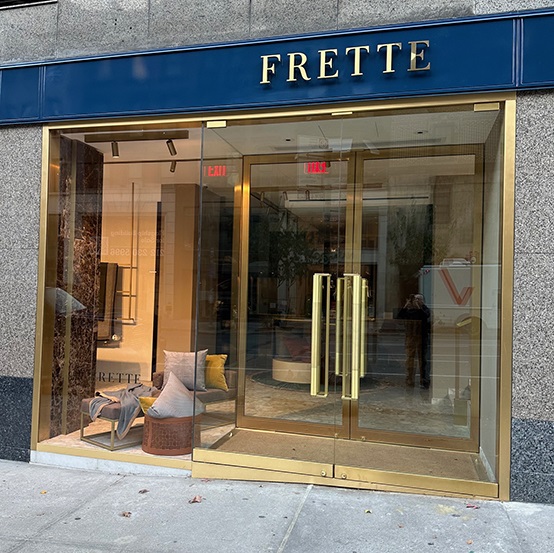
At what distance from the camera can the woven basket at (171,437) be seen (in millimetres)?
4980

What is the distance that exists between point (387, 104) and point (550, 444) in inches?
114

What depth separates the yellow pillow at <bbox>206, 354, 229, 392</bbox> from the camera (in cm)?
547

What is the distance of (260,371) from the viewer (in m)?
5.70

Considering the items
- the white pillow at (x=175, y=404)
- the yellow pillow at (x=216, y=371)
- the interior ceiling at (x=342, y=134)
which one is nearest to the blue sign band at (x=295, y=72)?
Answer: the interior ceiling at (x=342, y=134)

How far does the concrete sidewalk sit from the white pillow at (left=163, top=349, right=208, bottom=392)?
1.08 meters

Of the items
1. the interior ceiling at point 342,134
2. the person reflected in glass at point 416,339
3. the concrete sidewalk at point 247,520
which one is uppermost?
the interior ceiling at point 342,134

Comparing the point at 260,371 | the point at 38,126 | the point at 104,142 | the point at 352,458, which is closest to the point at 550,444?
the point at 352,458

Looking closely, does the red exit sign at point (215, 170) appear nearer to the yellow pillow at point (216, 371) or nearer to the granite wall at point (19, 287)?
the granite wall at point (19, 287)

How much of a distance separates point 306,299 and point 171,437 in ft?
5.93

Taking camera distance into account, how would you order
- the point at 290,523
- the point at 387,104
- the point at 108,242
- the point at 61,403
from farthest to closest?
the point at 108,242 → the point at 61,403 → the point at 387,104 → the point at 290,523

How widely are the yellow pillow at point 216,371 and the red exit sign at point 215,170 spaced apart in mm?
1811

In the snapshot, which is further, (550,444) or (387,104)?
(387,104)

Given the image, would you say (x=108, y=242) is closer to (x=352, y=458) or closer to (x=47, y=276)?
(x=47, y=276)

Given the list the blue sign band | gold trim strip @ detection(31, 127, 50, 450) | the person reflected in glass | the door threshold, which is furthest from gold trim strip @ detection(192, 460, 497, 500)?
the blue sign band
